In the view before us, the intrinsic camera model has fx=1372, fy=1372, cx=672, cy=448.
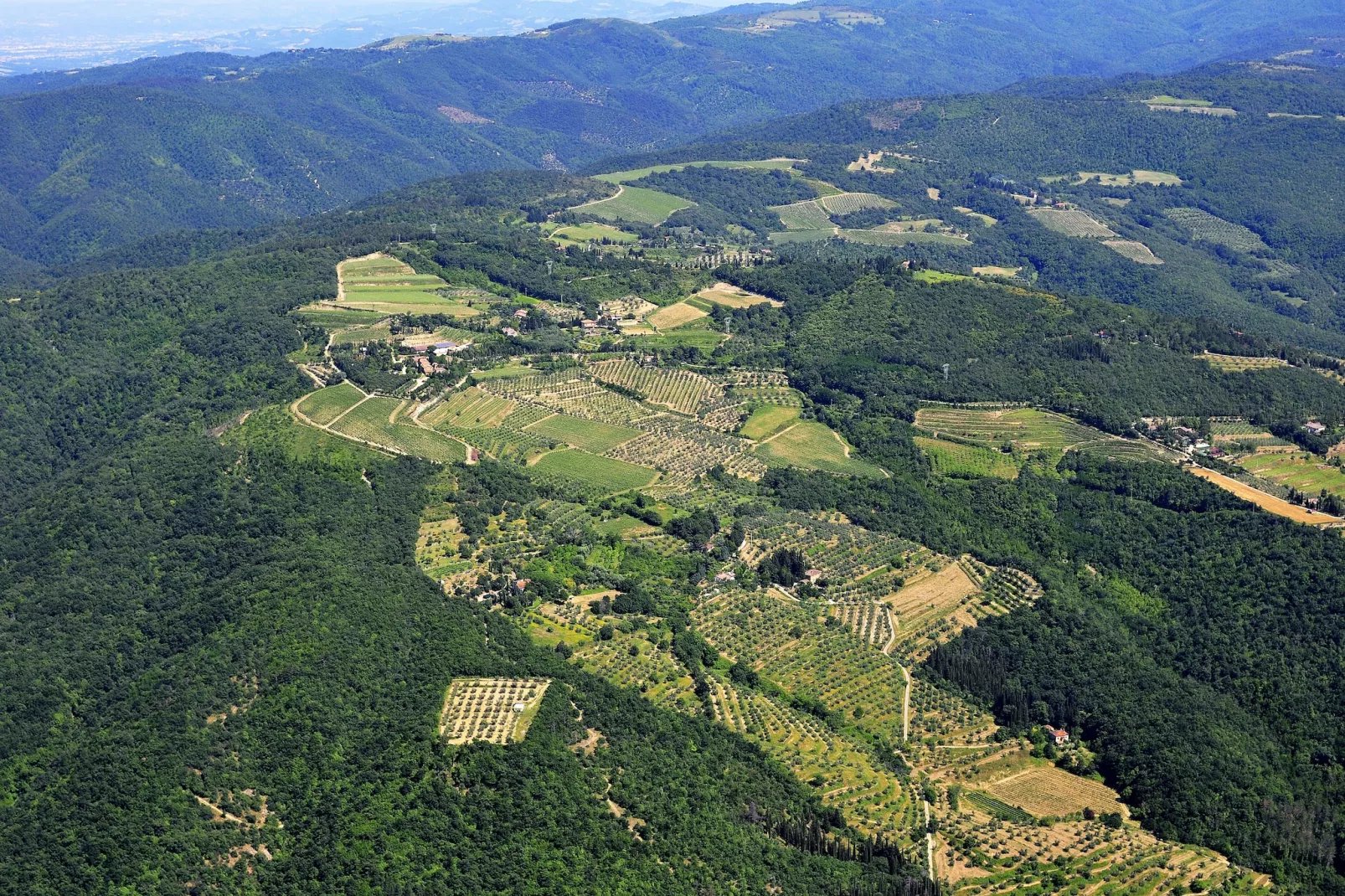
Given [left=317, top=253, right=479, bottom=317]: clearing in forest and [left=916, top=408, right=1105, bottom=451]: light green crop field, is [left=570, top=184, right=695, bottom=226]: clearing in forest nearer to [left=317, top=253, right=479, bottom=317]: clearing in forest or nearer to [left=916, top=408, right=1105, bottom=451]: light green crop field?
[left=317, top=253, right=479, bottom=317]: clearing in forest

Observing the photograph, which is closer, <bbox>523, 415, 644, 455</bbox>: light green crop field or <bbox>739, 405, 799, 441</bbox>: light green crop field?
<bbox>523, 415, 644, 455</bbox>: light green crop field

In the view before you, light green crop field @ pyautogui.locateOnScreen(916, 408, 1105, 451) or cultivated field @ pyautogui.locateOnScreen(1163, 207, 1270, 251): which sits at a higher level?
light green crop field @ pyautogui.locateOnScreen(916, 408, 1105, 451)

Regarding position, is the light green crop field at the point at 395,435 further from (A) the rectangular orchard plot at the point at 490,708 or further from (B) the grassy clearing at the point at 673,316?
(B) the grassy clearing at the point at 673,316

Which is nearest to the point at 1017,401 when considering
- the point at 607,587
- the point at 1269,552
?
the point at 1269,552

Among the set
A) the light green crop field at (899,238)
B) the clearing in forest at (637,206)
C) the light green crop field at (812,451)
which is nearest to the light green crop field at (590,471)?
the light green crop field at (812,451)

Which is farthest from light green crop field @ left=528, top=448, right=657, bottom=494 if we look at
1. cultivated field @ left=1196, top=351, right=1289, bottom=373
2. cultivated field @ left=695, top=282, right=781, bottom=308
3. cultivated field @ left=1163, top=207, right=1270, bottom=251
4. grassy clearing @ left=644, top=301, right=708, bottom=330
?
cultivated field @ left=1163, top=207, right=1270, bottom=251

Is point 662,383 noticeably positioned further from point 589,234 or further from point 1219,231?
point 1219,231
